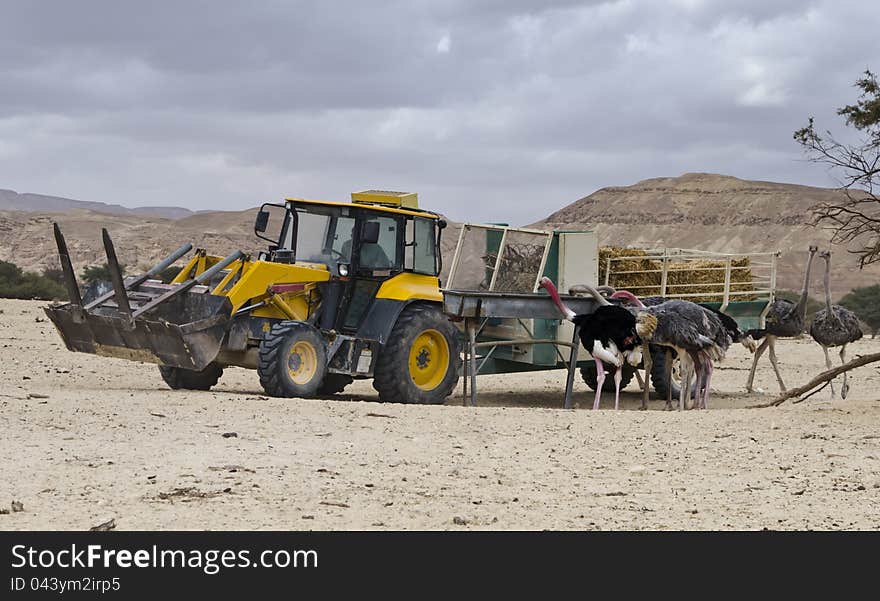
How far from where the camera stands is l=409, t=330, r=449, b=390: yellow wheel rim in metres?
15.4

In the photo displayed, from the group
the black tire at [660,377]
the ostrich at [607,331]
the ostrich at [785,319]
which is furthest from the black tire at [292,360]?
the ostrich at [785,319]

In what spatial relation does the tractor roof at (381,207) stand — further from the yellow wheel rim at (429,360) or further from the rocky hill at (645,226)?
the rocky hill at (645,226)

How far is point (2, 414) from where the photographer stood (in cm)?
1141

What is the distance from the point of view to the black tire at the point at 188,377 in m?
15.6

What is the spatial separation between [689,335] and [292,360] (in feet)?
16.3

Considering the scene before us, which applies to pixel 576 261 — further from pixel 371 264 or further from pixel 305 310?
pixel 305 310

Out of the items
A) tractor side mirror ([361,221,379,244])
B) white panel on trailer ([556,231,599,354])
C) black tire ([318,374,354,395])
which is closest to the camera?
tractor side mirror ([361,221,379,244])

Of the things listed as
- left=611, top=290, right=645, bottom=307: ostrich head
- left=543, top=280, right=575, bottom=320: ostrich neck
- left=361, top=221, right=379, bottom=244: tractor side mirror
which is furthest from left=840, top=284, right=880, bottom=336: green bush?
left=361, top=221, right=379, bottom=244: tractor side mirror

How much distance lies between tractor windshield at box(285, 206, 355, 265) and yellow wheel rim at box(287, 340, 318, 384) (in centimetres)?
143

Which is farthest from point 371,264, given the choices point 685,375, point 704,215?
point 704,215

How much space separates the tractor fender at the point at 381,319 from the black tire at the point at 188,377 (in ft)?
6.50

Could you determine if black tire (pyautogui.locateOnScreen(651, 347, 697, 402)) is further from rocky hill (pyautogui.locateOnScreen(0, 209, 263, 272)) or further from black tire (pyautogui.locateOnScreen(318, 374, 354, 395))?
rocky hill (pyautogui.locateOnScreen(0, 209, 263, 272))

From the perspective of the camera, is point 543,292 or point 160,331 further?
point 543,292

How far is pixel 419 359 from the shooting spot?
15.6 metres
